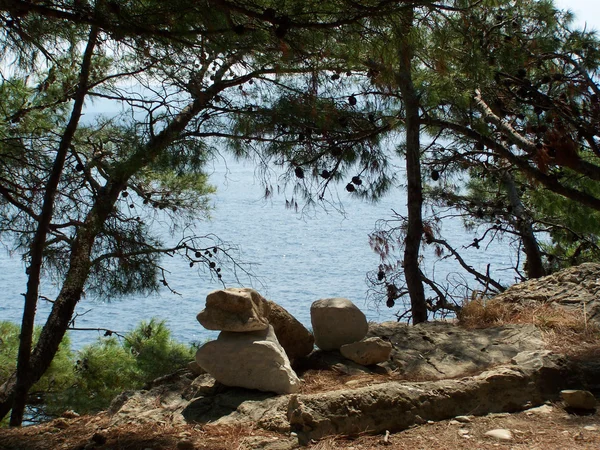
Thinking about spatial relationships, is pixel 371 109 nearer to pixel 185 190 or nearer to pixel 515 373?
pixel 185 190

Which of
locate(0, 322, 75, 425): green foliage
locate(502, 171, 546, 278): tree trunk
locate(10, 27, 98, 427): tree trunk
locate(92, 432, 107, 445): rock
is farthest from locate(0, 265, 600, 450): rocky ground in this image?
locate(0, 322, 75, 425): green foliage

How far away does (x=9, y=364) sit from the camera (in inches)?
234

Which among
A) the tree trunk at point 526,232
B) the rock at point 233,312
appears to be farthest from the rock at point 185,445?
the tree trunk at point 526,232

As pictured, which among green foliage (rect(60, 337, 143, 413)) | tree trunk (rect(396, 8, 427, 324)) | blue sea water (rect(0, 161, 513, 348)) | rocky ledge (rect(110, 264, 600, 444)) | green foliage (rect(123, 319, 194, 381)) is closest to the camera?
rocky ledge (rect(110, 264, 600, 444))

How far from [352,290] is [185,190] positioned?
151 inches

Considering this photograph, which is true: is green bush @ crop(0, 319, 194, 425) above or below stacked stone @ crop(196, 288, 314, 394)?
below

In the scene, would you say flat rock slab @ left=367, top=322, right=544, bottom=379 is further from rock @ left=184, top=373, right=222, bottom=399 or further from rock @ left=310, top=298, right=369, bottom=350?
rock @ left=184, top=373, right=222, bottom=399

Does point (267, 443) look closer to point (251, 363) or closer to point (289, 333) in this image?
point (251, 363)

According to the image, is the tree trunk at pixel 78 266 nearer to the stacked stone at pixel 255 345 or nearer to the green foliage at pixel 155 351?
the green foliage at pixel 155 351

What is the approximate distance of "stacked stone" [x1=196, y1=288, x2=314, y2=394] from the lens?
3.07 metres

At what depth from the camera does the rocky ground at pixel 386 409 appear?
2.51 m

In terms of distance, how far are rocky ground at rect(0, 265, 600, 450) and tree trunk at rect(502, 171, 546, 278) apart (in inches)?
101

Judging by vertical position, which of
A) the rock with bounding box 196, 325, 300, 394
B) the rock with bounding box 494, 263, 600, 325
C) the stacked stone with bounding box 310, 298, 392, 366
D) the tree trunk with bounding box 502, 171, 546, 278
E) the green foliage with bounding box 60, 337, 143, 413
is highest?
the tree trunk with bounding box 502, 171, 546, 278

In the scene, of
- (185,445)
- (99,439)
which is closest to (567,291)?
(185,445)
